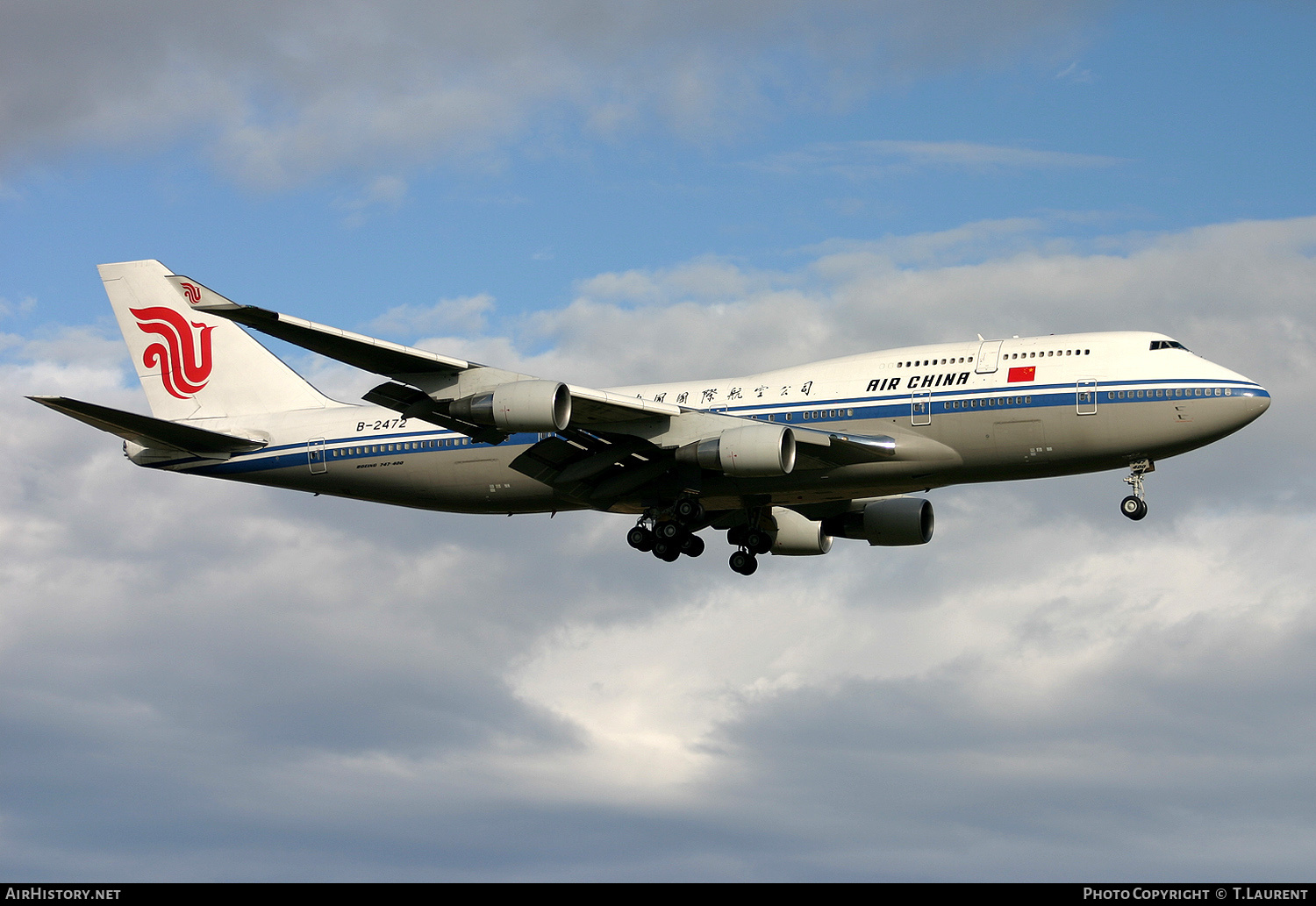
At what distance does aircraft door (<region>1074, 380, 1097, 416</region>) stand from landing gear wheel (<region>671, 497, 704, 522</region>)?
1041 cm

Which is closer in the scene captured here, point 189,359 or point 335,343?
point 335,343

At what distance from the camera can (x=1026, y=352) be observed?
3600 cm

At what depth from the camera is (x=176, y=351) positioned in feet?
154

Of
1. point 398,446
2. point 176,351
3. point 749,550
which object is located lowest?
point 749,550

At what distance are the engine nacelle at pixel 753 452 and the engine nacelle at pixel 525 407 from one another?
3.97 meters

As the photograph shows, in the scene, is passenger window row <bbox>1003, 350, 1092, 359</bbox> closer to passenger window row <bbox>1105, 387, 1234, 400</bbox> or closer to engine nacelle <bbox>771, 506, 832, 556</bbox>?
passenger window row <bbox>1105, 387, 1234, 400</bbox>

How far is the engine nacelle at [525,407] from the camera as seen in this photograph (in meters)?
33.9

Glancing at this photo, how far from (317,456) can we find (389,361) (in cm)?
888

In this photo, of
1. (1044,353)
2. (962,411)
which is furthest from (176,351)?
(1044,353)

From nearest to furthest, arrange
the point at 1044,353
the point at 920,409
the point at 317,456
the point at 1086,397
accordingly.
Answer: the point at 1086,397 → the point at 1044,353 → the point at 920,409 → the point at 317,456

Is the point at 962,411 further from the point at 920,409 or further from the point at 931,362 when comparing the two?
the point at 931,362

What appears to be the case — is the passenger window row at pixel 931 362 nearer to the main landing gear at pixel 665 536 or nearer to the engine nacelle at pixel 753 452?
the engine nacelle at pixel 753 452
